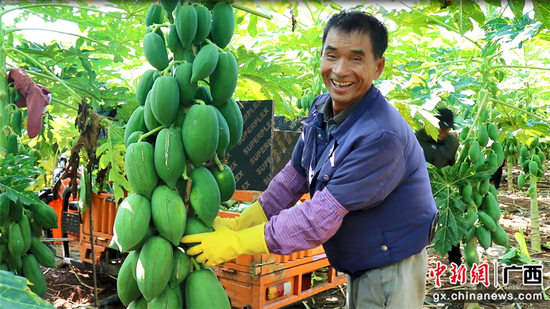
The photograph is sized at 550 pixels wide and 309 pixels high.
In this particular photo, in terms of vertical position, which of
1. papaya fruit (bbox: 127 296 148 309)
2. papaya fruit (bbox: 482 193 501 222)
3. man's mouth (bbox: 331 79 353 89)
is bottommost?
papaya fruit (bbox: 482 193 501 222)

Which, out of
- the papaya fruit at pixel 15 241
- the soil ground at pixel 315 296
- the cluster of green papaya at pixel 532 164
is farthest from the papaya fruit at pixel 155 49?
the cluster of green papaya at pixel 532 164

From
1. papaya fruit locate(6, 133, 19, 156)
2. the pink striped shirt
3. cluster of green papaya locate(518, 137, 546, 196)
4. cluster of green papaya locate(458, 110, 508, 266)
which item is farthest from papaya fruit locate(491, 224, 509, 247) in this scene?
papaya fruit locate(6, 133, 19, 156)

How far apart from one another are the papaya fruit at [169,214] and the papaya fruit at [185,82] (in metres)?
A: 0.32

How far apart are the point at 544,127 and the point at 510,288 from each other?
5.03ft

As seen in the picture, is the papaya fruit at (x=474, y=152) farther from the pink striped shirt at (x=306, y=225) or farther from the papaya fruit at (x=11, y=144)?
the papaya fruit at (x=11, y=144)

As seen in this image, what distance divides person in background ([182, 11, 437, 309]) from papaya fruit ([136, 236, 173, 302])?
0.18m

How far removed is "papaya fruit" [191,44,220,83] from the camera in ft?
5.06

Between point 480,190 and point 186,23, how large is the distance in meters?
3.09

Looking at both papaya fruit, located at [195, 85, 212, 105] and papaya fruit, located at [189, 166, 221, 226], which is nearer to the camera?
papaya fruit, located at [189, 166, 221, 226]

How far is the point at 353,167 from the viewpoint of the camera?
6.01 feet

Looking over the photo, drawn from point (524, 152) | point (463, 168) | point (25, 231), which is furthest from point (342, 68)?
point (524, 152)

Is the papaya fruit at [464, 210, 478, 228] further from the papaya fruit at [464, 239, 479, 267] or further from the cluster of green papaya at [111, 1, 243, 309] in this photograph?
the cluster of green papaya at [111, 1, 243, 309]

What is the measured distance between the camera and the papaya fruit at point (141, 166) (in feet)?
5.05

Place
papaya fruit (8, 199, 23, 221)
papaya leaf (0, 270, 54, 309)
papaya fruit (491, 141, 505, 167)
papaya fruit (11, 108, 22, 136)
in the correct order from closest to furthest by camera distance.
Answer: papaya leaf (0, 270, 54, 309) < papaya fruit (8, 199, 23, 221) < papaya fruit (11, 108, 22, 136) < papaya fruit (491, 141, 505, 167)
